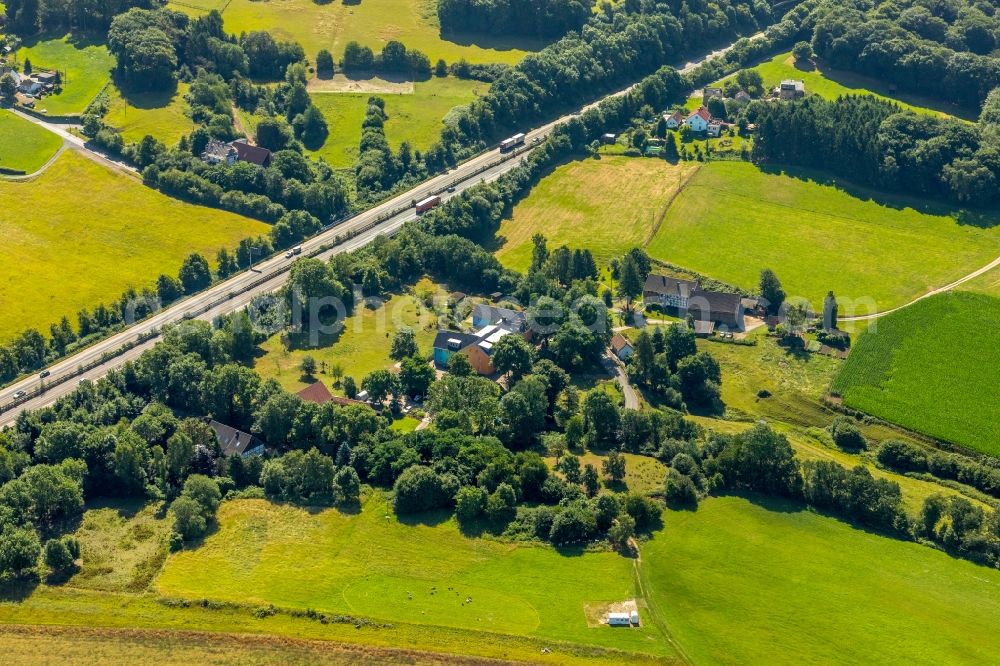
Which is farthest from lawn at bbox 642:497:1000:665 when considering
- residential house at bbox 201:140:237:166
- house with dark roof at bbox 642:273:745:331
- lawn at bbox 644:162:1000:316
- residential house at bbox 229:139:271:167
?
residential house at bbox 201:140:237:166

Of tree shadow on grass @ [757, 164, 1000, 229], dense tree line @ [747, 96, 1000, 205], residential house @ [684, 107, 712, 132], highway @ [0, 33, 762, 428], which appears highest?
dense tree line @ [747, 96, 1000, 205]

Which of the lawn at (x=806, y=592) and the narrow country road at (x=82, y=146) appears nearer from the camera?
the lawn at (x=806, y=592)

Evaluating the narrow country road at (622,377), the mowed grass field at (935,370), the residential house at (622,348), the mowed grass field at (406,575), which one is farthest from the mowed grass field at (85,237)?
the mowed grass field at (935,370)

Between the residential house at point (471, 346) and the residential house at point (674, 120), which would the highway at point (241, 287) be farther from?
the residential house at point (471, 346)

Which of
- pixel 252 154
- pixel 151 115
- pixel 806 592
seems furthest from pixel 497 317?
pixel 151 115

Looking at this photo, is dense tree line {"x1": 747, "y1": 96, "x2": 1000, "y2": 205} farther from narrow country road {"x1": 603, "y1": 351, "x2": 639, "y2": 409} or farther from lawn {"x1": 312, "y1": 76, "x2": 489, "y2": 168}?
narrow country road {"x1": 603, "y1": 351, "x2": 639, "y2": 409}
